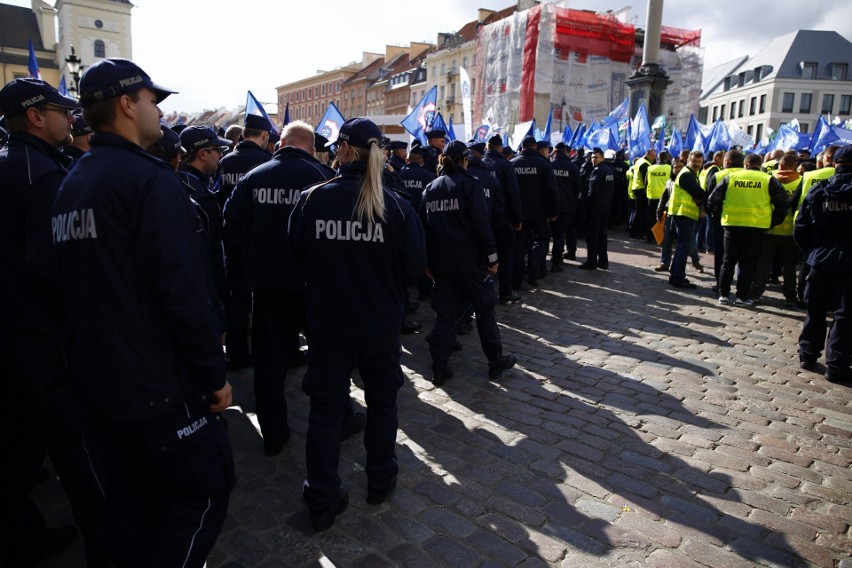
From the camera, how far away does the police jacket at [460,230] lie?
17.7 feet

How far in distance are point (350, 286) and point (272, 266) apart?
3.12 ft

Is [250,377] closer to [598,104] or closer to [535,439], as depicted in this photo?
[535,439]

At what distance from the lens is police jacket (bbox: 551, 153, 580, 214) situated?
10328 millimetres

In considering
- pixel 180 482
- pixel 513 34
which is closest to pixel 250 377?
pixel 180 482

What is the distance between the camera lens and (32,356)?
2797mm

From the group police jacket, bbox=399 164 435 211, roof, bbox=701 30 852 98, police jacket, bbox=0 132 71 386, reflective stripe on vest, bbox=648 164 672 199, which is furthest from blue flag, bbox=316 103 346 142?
roof, bbox=701 30 852 98

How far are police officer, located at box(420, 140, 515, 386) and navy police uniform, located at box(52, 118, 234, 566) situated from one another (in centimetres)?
337

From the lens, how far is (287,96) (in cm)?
10031

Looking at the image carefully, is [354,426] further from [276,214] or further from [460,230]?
[460,230]

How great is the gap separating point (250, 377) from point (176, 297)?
3842 millimetres

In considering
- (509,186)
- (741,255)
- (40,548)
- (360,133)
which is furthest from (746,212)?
(40,548)

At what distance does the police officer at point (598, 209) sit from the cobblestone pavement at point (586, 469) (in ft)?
13.9

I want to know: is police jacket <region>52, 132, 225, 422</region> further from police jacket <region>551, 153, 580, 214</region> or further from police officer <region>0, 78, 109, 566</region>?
police jacket <region>551, 153, 580, 214</region>

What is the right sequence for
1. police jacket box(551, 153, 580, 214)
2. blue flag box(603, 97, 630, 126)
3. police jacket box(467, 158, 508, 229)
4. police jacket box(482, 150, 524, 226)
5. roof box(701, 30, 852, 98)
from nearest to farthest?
police jacket box(467, 158, 508, 229) < police jacket box(482, 150, 524, 226) < police jacket box(551, 153, 580, 214) < blue flag box(603, 97, 630, 126) < roof box(701, 30, 852, 98)
